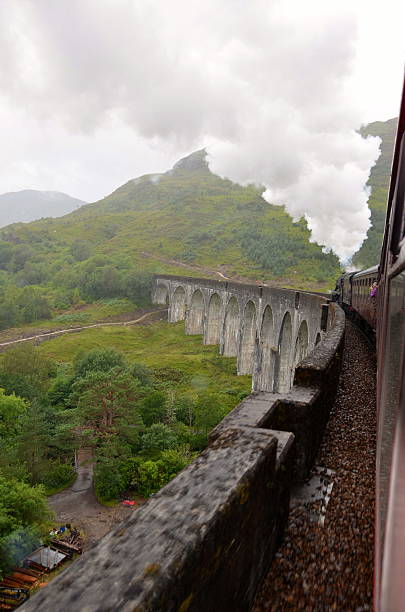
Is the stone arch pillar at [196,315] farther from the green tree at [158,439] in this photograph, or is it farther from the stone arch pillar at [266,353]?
the green tree at [158,439]

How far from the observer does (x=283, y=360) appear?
28422 mm

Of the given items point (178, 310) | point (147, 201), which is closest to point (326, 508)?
point (178, 310)

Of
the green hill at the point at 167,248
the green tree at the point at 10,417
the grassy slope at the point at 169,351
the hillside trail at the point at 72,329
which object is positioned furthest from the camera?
the green hill at the point at 167,248

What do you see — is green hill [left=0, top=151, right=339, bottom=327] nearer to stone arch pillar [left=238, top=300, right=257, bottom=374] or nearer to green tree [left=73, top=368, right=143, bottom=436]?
stone arch pillar [left=238, top=300, right=257, bottom=374]

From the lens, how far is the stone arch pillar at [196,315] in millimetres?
54275

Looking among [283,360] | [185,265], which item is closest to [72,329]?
[283,360]

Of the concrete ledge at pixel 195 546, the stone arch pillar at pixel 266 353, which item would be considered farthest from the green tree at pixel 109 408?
the concrete ledge at pixel 195 546

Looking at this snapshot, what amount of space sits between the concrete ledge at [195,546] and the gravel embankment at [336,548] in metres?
0.18

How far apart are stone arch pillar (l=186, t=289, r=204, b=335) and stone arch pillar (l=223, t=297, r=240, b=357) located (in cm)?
972

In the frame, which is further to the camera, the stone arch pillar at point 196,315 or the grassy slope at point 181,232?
the grassy slope at point 181,232

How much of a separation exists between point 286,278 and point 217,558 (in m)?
81.9

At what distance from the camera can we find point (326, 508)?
137 inches

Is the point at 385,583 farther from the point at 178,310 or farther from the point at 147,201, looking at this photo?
the point at 147,201

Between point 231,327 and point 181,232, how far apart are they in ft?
292
